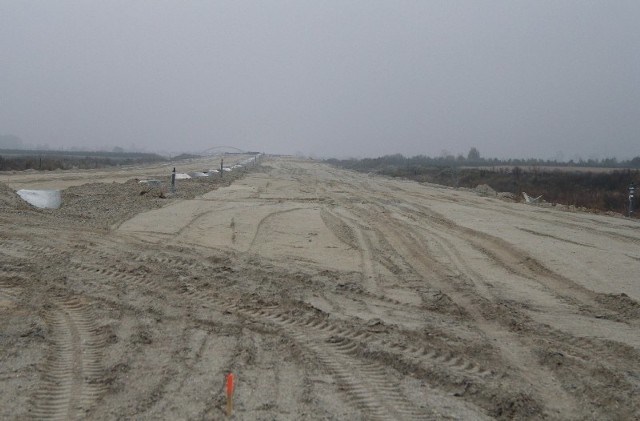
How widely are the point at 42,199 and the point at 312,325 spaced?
14.1m

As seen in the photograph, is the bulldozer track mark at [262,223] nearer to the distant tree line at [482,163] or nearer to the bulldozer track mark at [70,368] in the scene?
the bulldozer track mark at [70,368]

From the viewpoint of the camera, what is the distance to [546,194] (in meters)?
31.9

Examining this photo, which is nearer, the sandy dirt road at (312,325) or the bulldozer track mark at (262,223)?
the sandy dirt road at (312,325)

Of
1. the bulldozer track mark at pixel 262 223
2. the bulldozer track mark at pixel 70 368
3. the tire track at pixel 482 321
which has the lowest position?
the bulldozer track mark at pixel 70 368

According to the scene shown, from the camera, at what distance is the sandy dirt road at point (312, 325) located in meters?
4.31

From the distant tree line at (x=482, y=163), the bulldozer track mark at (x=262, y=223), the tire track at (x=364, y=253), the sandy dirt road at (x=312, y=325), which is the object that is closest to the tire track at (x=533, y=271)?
the sandy dirt road at (x=312, y=325)

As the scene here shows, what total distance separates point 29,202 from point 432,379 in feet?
50.1

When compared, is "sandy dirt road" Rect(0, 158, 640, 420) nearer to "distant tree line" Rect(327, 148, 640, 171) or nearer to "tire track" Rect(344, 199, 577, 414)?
"tire track" Rect(344, 199, 577, 414)

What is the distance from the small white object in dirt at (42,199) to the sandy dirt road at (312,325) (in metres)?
3.65

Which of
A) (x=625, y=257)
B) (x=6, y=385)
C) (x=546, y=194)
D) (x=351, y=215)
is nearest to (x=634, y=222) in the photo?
(x=625, y=257)

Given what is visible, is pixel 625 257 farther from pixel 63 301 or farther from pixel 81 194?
pixel 81 194

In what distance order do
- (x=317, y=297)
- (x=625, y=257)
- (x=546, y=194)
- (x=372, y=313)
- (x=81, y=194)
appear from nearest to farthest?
(x=372, y=313) < (x=317, y=297) < (x=625, y=257) < (x=81, y=194) < (x=546, y=194)

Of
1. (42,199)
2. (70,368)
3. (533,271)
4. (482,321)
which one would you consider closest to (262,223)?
(533,271)

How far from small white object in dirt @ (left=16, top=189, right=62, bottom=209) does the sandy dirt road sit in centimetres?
365
